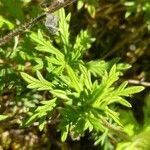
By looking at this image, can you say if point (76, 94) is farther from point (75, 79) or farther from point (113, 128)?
point (113, 128)

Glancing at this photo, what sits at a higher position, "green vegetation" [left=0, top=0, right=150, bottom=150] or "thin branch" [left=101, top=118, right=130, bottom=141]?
"green vegetation" [left=0, top=0, right=150, bottom=150]

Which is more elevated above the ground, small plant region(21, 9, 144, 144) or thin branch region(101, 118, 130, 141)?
small plant region(21, 9, 144, 144)

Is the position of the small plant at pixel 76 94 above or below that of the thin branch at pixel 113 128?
above

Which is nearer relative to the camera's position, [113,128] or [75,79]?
[75,79]

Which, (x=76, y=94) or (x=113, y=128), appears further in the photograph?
(x=113, y=128)

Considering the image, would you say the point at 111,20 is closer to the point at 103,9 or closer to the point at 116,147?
the point at 103,9

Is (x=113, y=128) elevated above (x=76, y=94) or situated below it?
below

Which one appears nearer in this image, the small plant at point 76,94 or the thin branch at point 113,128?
the small plant at point 76,94

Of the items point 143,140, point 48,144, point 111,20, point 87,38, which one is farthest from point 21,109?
point 111,20

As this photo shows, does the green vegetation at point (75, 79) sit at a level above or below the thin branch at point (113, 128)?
above

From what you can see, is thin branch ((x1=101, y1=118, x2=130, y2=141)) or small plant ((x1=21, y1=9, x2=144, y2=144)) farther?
thin branch ((x1=101, y1=118, x2=130, y2=141))

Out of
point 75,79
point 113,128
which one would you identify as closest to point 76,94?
point 75,79
